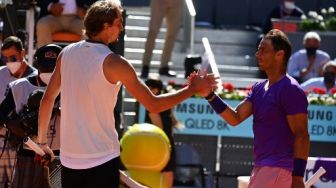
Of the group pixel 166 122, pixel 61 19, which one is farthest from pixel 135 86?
pixel 61 19

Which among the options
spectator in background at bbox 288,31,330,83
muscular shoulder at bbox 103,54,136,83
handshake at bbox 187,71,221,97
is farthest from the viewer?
spectator in background at bbox 288,31,330,83

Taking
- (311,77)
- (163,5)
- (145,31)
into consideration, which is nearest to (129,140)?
(163,5)

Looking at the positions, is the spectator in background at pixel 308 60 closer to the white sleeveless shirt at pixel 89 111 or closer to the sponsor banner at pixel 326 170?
the sponsor banner at pixel 326 170

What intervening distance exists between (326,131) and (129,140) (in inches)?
200

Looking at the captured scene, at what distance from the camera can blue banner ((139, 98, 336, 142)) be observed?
12867mm

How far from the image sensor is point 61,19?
41.9 ft

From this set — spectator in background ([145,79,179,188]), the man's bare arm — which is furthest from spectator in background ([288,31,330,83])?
the man's bare arm

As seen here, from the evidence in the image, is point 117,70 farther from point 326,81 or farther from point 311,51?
point 311,51

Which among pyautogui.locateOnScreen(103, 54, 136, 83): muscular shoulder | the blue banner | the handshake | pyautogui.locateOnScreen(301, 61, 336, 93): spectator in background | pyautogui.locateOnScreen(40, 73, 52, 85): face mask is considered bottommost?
the blue banner

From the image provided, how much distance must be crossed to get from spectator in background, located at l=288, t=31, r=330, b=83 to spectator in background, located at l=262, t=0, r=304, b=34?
5.79 feet

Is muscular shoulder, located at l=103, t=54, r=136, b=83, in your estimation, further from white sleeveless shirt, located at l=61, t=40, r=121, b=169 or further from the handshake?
the handshake

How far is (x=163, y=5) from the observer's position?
47.6 ft

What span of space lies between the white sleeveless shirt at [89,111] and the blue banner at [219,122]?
667cm

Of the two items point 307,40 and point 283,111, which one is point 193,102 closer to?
point 307,40
